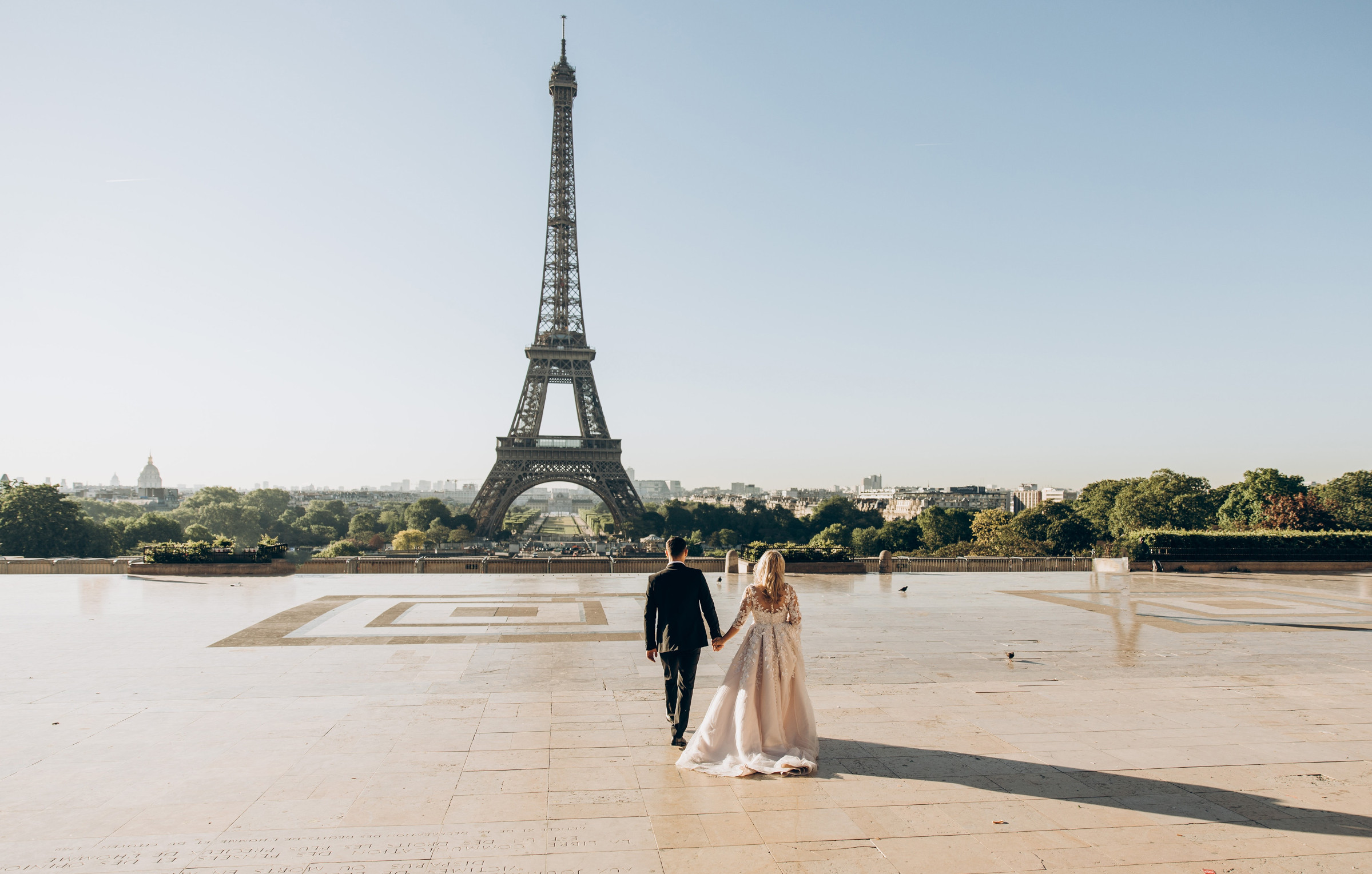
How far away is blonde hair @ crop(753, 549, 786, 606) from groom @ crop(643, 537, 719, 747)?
48 centimetres

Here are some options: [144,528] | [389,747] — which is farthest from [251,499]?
[389,747]

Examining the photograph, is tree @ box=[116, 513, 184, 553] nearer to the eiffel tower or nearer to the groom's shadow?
the eiffel tower

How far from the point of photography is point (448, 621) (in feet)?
42.7

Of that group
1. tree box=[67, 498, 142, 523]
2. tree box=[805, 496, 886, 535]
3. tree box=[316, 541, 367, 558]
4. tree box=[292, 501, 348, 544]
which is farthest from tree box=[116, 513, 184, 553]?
tree box=[805, 496, 886, 535]

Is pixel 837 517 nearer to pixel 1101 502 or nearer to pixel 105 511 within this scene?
pixel 1101 502

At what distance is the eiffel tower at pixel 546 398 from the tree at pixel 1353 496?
158ft

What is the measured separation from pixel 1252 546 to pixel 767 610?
23.8 m

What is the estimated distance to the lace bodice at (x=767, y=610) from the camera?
610 cm

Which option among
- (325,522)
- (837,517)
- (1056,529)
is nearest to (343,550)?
(325,522)

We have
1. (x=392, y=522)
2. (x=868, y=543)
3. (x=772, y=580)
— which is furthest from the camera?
(x=392, y=522)

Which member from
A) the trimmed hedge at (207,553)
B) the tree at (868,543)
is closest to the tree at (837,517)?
the tree at (868,543)

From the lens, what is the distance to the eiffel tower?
60.0m

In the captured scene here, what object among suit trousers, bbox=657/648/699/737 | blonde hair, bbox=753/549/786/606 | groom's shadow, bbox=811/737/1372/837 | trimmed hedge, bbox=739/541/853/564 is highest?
blonde hair, bbox=753/549/786/606

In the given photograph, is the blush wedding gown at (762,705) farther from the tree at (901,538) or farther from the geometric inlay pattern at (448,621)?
the tree at (901,538)
